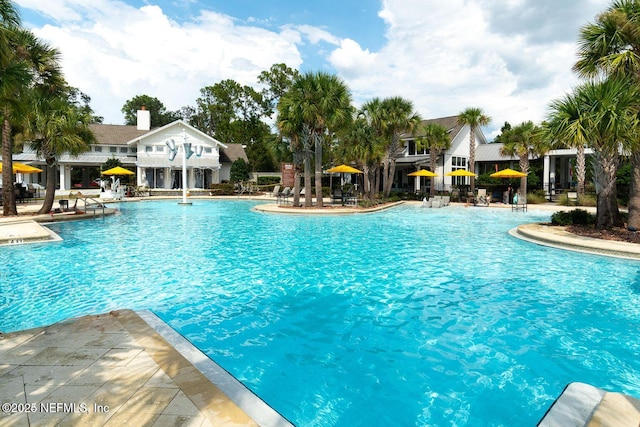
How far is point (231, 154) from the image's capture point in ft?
163

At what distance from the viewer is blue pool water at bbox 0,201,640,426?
4.37 metres

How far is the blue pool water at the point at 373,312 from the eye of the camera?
4.37m

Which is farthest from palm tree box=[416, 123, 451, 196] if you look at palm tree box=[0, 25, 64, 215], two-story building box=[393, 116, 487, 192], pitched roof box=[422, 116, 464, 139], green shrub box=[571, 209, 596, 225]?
palm tree box=[0, 25, 64, 215]

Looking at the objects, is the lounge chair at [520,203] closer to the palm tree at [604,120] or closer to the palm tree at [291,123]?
the palm tree at [604,120]

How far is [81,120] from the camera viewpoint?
2033cm

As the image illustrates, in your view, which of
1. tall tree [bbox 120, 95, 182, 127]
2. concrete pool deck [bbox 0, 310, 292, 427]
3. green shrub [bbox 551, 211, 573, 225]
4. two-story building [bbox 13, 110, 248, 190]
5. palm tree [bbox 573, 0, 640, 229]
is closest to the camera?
concrete pool deck [bbox 0, 310, 292, 427]

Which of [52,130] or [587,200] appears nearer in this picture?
[52,130]

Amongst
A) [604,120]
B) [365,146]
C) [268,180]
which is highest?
[365,146]

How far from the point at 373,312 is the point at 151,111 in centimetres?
8298

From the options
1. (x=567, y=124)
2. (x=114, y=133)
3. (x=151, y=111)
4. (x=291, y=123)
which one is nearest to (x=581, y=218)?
(x=567, y=124)

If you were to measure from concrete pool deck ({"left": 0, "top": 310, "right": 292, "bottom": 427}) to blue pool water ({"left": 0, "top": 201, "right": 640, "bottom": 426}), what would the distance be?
73cm

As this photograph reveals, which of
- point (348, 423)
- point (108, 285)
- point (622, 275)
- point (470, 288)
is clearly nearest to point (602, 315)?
point (470, 288)

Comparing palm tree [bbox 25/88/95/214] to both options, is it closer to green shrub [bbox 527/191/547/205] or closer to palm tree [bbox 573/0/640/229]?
palm tree [bbox 573/0/640/229]

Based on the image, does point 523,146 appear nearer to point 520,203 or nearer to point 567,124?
point 520,203
